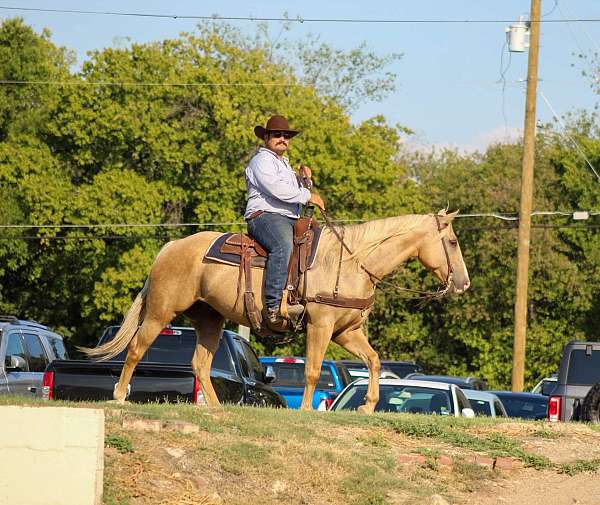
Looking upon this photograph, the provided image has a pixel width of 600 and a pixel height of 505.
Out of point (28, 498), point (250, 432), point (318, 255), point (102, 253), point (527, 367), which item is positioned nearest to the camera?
point (28, 498)

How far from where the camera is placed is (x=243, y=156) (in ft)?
157

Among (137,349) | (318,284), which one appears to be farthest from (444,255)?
(137,349)

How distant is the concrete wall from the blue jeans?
3876mm

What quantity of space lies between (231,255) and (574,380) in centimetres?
764

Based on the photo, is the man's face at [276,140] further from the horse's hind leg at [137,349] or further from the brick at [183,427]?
the brick at [183,427]

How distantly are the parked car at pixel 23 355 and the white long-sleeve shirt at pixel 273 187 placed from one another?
541 cm

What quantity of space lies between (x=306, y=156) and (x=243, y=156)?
240 cm

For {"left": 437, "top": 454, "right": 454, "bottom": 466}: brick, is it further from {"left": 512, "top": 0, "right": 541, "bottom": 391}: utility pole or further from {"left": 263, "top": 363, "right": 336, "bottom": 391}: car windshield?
{"left": 512, "top": 0, "right": 541, "bottom": 391}: utility pole

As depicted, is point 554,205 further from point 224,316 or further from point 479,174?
point 224,316

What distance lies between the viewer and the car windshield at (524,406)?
2439 centimetres

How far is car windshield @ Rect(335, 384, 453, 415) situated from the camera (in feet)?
56.7

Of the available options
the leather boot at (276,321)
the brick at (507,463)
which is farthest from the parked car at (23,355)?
the brick at (507,463)

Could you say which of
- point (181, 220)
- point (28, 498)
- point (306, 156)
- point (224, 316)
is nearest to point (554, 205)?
point (306, 156)

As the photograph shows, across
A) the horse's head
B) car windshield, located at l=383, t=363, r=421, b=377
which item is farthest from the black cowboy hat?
car windshield, located at l=383, t=363, r=421, b=377
